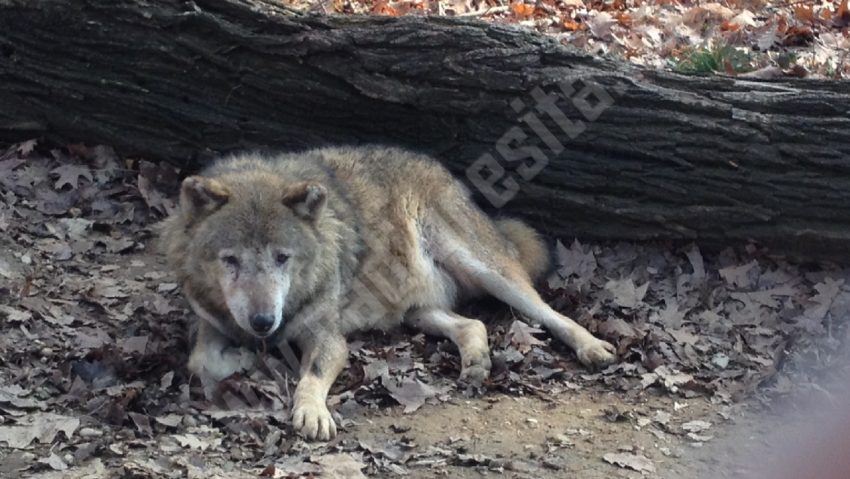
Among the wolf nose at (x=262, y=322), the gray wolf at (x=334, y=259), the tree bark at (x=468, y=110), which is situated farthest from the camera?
the tree bark at (x=468, y=110)

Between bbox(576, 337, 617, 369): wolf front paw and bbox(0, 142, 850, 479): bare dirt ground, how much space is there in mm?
71

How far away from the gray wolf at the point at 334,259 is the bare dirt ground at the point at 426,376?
5.7 inches

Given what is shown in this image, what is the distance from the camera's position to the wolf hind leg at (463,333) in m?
5.73

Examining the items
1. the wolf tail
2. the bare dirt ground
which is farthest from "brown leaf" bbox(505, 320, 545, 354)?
the wolf tail

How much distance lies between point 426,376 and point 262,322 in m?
1.03

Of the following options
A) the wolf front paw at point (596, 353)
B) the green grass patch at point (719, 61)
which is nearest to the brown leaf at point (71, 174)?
the wolf front paw at point (596, 353)

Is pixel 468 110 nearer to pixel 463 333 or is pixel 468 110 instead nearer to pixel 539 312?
pixel 539 312

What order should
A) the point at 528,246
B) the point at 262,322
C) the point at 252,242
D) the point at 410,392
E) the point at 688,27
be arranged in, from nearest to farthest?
the point at 262,322 → the point at 410,392 → the point at 252,242 → the point at 528,246 → the point at 688,27

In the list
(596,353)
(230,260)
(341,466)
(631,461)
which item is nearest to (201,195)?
(230,260)

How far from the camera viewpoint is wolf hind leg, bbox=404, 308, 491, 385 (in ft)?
18.8

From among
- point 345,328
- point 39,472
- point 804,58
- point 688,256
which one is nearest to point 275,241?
point 345,328

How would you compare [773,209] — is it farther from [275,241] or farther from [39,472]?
[39,472]

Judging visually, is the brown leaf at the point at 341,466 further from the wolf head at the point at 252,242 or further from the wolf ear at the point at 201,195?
the wolf ear at the point at 201,195

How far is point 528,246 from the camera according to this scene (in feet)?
22.7
